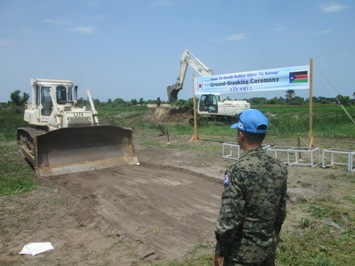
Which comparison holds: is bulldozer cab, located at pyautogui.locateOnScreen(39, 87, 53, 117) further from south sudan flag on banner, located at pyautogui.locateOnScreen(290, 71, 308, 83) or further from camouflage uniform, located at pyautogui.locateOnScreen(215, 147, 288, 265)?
camouflage uniform, located at pyautogui.locateOnScreen(215, 147, 288, 265)

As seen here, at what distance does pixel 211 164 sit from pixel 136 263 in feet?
21.3

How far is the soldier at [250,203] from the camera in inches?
92.4

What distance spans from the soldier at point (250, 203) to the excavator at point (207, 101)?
2013 cm

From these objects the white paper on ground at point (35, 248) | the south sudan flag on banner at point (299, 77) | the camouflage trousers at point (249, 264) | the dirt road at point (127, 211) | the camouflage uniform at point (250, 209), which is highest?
the south sudan flag on banner at point (299, 77)

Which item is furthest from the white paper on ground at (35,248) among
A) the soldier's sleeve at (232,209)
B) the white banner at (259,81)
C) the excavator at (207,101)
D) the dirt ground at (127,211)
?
the excavator at (207,101)

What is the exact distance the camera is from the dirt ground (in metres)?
4.57

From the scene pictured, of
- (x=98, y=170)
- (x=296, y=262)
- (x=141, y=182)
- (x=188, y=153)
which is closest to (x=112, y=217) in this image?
(x=141, y=182)

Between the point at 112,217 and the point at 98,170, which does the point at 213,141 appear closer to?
the point at 98,170

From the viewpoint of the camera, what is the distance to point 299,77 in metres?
11.1

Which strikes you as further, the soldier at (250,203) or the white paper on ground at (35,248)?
the white paper on ground at (35,248)

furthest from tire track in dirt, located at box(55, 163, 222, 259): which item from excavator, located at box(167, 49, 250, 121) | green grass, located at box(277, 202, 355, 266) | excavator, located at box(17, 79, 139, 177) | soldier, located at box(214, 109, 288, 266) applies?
excavator, located at box(167, 49, 250, 121)

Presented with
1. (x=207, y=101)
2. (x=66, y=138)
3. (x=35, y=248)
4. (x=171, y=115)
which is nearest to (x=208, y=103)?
(x=207, y=101)

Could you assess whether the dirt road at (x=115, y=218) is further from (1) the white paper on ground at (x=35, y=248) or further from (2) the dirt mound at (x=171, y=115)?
(2) the dirt mound at (x=171, y=115)

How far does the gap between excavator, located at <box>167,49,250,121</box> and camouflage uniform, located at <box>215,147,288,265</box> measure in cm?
2018
